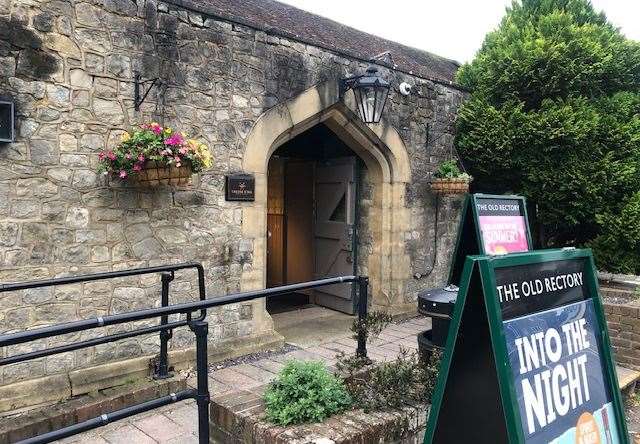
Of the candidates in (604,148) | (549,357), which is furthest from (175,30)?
(604,148)

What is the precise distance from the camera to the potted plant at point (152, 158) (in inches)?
149

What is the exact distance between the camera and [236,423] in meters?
2.40

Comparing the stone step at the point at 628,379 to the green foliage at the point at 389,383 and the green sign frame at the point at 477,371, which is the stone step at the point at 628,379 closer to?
the green foliage at the point at 389,383

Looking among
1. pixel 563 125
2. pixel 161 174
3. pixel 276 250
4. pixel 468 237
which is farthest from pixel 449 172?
pixel 161 174

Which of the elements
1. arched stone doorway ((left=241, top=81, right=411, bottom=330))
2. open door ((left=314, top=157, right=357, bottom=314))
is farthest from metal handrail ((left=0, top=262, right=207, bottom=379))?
open door ((left=314, top=157, right=357, bottom=314))

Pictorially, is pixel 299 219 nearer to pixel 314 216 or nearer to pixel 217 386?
pixel 314 216

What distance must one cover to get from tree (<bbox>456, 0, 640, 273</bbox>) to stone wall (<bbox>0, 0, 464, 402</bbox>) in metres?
3.18

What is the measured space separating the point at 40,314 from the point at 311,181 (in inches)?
169

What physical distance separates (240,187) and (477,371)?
3.25m

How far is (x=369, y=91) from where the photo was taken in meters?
5.46

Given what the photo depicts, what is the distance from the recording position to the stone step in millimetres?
4082

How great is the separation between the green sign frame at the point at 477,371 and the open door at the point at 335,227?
4.52 meters

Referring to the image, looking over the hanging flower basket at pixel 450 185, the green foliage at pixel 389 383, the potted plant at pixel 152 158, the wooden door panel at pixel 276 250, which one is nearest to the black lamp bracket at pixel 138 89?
the potted plant at pixel 152 158

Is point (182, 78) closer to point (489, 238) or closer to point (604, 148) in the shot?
point (489, 238)
